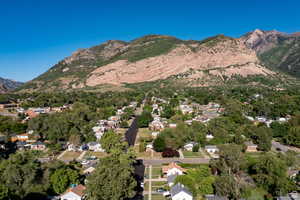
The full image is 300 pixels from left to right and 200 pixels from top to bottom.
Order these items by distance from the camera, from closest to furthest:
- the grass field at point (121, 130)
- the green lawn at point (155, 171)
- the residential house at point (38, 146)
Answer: the green lawn at point (155, 171)
the residential house at point (38, 146)
the grass field at point (121, 130)

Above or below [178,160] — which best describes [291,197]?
below

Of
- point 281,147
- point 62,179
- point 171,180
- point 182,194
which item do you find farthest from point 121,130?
point 182,194

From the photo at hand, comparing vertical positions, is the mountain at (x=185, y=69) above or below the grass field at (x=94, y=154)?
above

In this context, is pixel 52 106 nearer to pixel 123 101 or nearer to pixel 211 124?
pixel 123 101

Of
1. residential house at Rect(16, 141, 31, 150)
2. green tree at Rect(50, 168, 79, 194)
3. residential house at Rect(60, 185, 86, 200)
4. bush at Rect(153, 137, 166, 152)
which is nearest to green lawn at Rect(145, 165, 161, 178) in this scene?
bush at Rect(153, 137, 166, 152)

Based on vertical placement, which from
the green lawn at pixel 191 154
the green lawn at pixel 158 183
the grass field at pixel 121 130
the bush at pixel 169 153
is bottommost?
the green lawn at pixel 158 183

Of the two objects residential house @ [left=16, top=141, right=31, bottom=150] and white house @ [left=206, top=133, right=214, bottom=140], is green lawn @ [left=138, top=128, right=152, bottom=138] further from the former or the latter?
residential house @ [left=16, top=141, right=31, bottom=150]

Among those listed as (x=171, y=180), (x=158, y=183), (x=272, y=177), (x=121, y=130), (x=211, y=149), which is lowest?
(x=158, y=183)

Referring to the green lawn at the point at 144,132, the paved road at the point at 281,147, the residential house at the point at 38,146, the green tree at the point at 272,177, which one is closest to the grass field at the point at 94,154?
the residential house at the point at 38,146

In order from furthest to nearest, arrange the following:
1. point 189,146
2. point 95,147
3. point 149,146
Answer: point 149,146 < point 95,147 < point 189,146

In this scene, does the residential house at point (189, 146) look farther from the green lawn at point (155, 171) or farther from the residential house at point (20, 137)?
A: the residential house at point (20, 137)

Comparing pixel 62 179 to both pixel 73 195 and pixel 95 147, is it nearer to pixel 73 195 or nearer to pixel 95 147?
pixel 73 195
